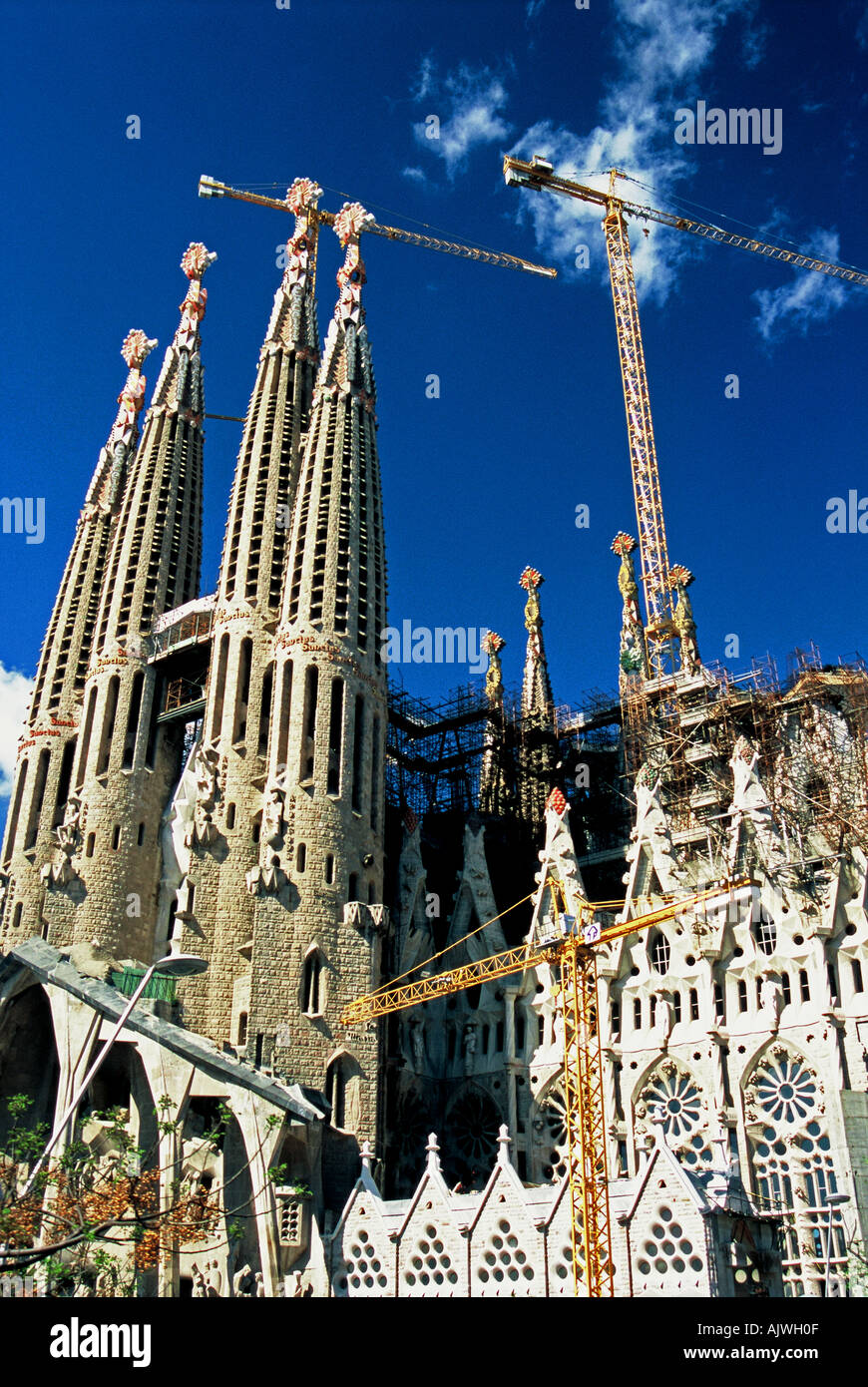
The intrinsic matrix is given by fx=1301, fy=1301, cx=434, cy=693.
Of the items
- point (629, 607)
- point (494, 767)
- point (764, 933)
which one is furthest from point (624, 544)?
point (764, 933)

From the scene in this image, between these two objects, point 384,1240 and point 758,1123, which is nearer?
point 384,1240

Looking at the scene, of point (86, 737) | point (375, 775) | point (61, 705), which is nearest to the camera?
point (375, 775)

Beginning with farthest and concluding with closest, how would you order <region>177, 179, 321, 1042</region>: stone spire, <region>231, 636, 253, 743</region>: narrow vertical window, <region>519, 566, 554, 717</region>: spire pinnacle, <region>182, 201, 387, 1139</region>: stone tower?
<region>519, 566, 554, 717</region>: spire pinnacle, <region>231, 636, 253, 743</region>: narrow vertical window, <region>177, 179, 321, 1042</region>: stone spire, <region>182, 201, 387, 1139</region>: stone tower

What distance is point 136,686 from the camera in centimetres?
5847

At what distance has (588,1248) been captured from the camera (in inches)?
1292

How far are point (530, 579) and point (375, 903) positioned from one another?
1599 inches

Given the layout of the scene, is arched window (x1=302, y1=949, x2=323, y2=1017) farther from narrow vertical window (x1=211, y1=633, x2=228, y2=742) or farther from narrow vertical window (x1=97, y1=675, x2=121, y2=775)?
narrow vertical window (x1=97, y1=675, x2=121, y2=775)

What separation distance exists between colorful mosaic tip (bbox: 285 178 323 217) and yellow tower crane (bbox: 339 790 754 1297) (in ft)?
121

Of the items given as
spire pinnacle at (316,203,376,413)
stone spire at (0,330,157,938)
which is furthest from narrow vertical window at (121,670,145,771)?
spire pinnacle at (316,203,376,413)

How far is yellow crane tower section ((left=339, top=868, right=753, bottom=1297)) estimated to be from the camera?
33.4 meters

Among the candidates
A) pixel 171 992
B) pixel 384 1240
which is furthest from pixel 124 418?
pixel 384 1240

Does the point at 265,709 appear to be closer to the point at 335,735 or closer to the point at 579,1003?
the point at 335,735
